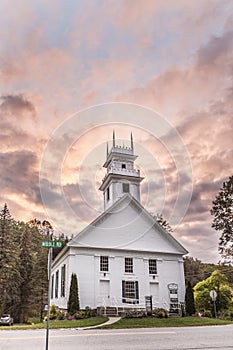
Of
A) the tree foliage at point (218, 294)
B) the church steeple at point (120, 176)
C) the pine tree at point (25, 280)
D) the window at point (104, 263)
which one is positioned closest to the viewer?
the window at point (104, 263)

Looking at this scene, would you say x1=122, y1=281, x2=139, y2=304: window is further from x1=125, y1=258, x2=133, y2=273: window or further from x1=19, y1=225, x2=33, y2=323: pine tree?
x1=19, y1=225, x2=33, y2=323: pine tree

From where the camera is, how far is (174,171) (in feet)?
91.1

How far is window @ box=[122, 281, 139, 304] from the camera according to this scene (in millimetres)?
25641

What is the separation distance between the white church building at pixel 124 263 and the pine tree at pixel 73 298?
1.02 metres

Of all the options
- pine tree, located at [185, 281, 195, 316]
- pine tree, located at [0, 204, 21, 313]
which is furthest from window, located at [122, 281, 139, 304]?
pine tree, located at [0, 204, 21, 313]

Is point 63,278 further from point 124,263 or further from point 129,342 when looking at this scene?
point 129,342

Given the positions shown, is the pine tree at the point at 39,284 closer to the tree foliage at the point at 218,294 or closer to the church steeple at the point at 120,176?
the church steeple at the point at 120,176

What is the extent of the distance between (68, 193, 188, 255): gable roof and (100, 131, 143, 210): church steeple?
125 inches

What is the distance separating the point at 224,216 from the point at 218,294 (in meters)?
10.6

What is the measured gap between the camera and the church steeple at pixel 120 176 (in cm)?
3203

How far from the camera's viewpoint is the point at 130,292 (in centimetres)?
2603

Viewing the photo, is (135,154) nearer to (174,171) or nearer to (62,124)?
(174,171)

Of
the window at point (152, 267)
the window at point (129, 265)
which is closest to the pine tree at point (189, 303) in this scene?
the window at point (152, 267)

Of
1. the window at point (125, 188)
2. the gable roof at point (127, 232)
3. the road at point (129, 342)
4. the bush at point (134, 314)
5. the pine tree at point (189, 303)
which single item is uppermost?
the window at point (125, 188)
